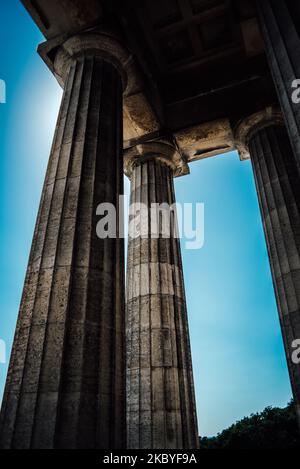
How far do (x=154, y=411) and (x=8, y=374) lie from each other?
938 centimetres

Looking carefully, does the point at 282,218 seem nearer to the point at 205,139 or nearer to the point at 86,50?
the point at 205,139

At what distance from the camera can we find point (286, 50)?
47.1 ft

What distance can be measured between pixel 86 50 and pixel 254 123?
12.9m

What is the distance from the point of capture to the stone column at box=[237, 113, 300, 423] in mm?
18297

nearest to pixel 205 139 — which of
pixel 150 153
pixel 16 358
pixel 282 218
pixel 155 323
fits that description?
pixel 150 153

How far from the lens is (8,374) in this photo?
1054 cm

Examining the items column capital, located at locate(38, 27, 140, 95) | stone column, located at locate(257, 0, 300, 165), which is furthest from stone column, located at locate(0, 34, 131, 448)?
stone column, located at locate(257, 0, 300, 165)

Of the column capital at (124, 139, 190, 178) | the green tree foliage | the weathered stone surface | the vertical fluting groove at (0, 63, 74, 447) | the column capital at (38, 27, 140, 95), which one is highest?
the weathered stone surface

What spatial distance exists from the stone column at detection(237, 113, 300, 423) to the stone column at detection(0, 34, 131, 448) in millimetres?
10066

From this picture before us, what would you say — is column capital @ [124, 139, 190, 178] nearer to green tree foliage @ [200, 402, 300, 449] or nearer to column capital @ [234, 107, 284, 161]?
column capital @ [234, 107, 284, 161]

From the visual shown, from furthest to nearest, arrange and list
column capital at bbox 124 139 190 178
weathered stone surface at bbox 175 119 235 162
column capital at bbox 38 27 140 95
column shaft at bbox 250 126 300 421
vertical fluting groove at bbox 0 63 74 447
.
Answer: weathered stone surface at bbox 175 119 235 162 < column capital at bbox 124 139 190 178 < column capital at bbox 38 27 140 95 < column shaft at bbox 250 126 300 421 < vertical fluting groove at bbox 0 63 74 447
